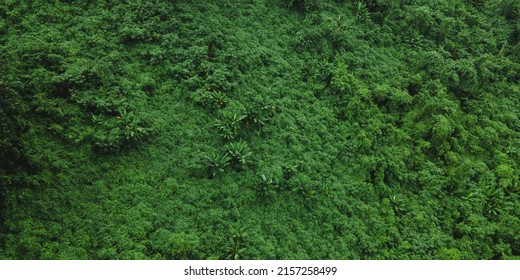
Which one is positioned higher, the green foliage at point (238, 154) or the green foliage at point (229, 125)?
the green foliage at point (229, 125)

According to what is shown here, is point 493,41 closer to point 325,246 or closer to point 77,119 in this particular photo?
point 325,246

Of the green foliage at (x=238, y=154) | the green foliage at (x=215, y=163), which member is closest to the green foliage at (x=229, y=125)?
the green foliage at (x=238, y=154)

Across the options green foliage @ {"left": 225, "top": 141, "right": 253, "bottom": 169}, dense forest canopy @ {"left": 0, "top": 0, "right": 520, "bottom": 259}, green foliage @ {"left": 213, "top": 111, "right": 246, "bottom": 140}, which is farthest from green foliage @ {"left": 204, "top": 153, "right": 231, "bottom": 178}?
green foliage @ {"left": 213, "top": 111, "right": 246, "bottom": 140}

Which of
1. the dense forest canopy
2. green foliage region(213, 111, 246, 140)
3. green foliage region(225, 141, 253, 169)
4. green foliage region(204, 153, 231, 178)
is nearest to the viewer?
the dense forest canopy

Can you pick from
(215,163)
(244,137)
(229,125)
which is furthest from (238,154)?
(229,125)

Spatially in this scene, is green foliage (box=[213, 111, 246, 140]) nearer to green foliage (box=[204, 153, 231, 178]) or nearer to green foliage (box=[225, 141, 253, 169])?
green foliage (box=[225, 141, 253, 169])

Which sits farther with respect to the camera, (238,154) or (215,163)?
(238,154)

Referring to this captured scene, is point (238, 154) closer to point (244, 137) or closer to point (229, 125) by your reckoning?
point (244, 137)

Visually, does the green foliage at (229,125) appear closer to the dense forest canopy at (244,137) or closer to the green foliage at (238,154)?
the dense forest canopy at (244,137)
